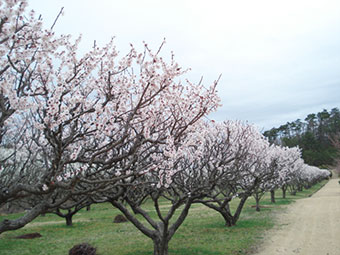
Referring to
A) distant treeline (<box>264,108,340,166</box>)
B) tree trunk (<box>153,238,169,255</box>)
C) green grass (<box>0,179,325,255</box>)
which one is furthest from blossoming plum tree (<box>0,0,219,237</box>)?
distant treeline (<box>264,108,340,166</box>)

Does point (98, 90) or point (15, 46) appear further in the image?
point (98, 90)

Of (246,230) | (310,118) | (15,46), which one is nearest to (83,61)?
(15,46)

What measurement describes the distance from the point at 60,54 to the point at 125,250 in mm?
8271

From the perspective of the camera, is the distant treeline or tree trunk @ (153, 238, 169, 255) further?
the distant treeline

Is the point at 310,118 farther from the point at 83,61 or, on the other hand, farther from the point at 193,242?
the point at 83,61

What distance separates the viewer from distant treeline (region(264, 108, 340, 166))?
6856cm

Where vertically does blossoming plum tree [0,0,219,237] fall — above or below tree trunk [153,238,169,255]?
above

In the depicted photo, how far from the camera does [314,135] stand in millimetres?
87312

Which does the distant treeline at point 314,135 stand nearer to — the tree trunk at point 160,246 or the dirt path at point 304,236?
the dirt path at point 304,236

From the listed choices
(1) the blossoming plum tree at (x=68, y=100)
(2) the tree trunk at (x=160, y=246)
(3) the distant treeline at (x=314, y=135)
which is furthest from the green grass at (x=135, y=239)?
(3) the distant treeline at (x=314, y=135)

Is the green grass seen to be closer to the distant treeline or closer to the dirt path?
the dirt path

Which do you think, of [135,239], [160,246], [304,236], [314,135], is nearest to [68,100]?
[160,246]

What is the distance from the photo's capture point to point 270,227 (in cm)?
1534

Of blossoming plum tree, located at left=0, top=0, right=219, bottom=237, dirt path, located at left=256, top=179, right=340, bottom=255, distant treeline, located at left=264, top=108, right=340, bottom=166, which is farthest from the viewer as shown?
distant treeline, located at left=264, top=108, right=340, bottom=166
